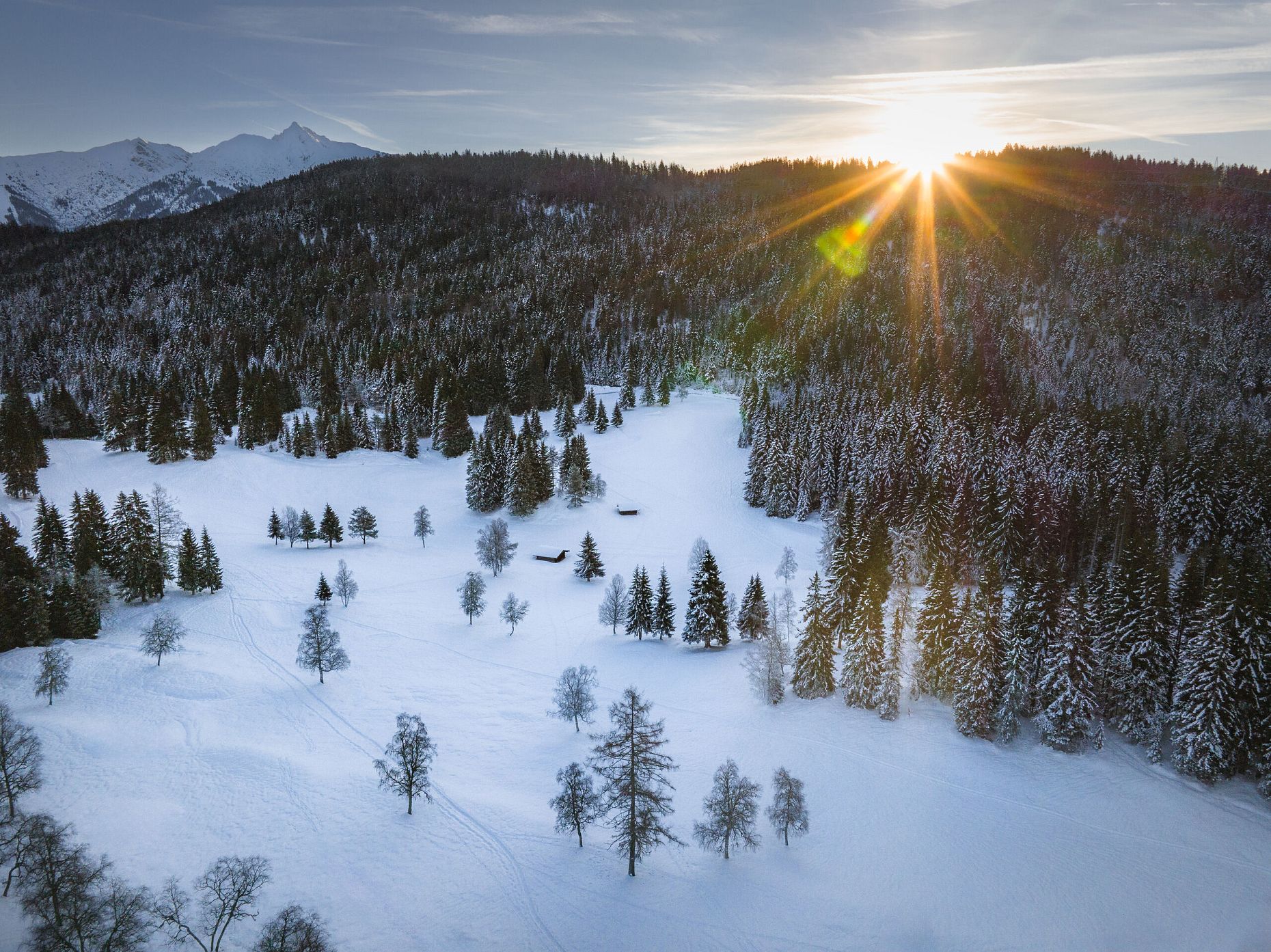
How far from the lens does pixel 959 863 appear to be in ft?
101

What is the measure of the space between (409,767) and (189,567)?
39.6 meters

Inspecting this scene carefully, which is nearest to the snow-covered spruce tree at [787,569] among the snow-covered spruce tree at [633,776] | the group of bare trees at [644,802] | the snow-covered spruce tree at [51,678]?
the group of bare trees at [644,802]

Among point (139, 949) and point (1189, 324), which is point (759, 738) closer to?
point (139, 949)

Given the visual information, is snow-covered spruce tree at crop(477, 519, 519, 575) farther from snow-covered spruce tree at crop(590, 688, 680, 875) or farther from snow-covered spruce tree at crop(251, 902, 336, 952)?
snow-covered spruce tree at crop(251, 902, 336, 952)

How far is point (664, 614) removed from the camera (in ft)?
187

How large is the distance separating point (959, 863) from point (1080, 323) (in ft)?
640

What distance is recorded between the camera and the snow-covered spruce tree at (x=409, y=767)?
31719 mm

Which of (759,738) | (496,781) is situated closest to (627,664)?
(759,738)

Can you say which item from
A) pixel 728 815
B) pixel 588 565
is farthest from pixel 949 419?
pixel 728 815

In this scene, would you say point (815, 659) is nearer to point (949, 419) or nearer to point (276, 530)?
point (276, 530)

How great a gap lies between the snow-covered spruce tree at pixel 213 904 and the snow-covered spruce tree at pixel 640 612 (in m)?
35.1

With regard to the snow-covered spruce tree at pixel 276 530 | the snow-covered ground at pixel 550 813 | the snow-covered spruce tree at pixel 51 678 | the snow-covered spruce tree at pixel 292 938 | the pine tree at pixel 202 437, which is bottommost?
the snow-covered ground at pixel 550 813

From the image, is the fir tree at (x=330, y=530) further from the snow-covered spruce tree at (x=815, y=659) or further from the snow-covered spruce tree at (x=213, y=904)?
the snow-covered spruce tree at (x=815, y=659)

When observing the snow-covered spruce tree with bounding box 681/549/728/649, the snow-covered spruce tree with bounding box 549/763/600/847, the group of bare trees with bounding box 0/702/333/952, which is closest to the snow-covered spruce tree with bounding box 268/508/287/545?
the group of bare trees with bounding box 0/702/333/952
